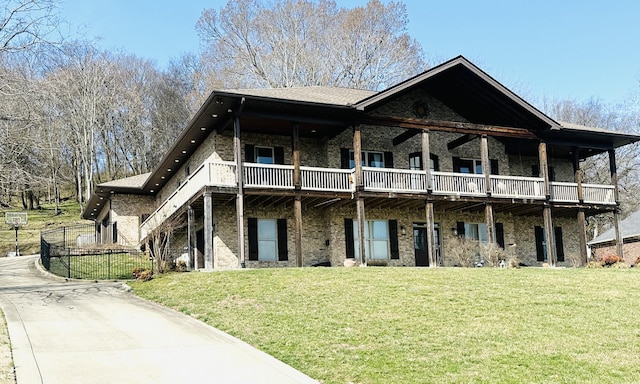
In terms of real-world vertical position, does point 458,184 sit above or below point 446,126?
below

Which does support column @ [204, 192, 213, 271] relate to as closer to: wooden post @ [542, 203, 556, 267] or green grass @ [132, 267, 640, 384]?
green grass @ [132, 267, 640, 384]

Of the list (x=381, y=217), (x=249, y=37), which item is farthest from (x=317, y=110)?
(x=249, y=37)

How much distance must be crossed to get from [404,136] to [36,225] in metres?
32.5

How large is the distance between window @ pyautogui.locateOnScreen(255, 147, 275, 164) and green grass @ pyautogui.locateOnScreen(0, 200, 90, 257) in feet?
74.1

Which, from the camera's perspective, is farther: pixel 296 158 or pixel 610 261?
pixel 610 261

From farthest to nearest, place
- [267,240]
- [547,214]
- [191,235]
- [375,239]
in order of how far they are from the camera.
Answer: [547,214]
[375,239]
[191,235]
[267,240]

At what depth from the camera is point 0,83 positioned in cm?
1673

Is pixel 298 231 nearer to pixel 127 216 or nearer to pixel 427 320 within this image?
pixel 427 320

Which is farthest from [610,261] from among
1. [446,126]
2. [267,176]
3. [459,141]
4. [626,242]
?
[267,176]

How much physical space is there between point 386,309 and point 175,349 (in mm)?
4487

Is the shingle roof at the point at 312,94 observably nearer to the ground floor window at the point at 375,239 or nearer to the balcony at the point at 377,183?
the balcony at the point at 377,183

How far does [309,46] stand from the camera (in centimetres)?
4584

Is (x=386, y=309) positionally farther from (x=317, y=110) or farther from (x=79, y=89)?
(x=79, y=89)

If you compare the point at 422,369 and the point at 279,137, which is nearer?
the point at 422,369
